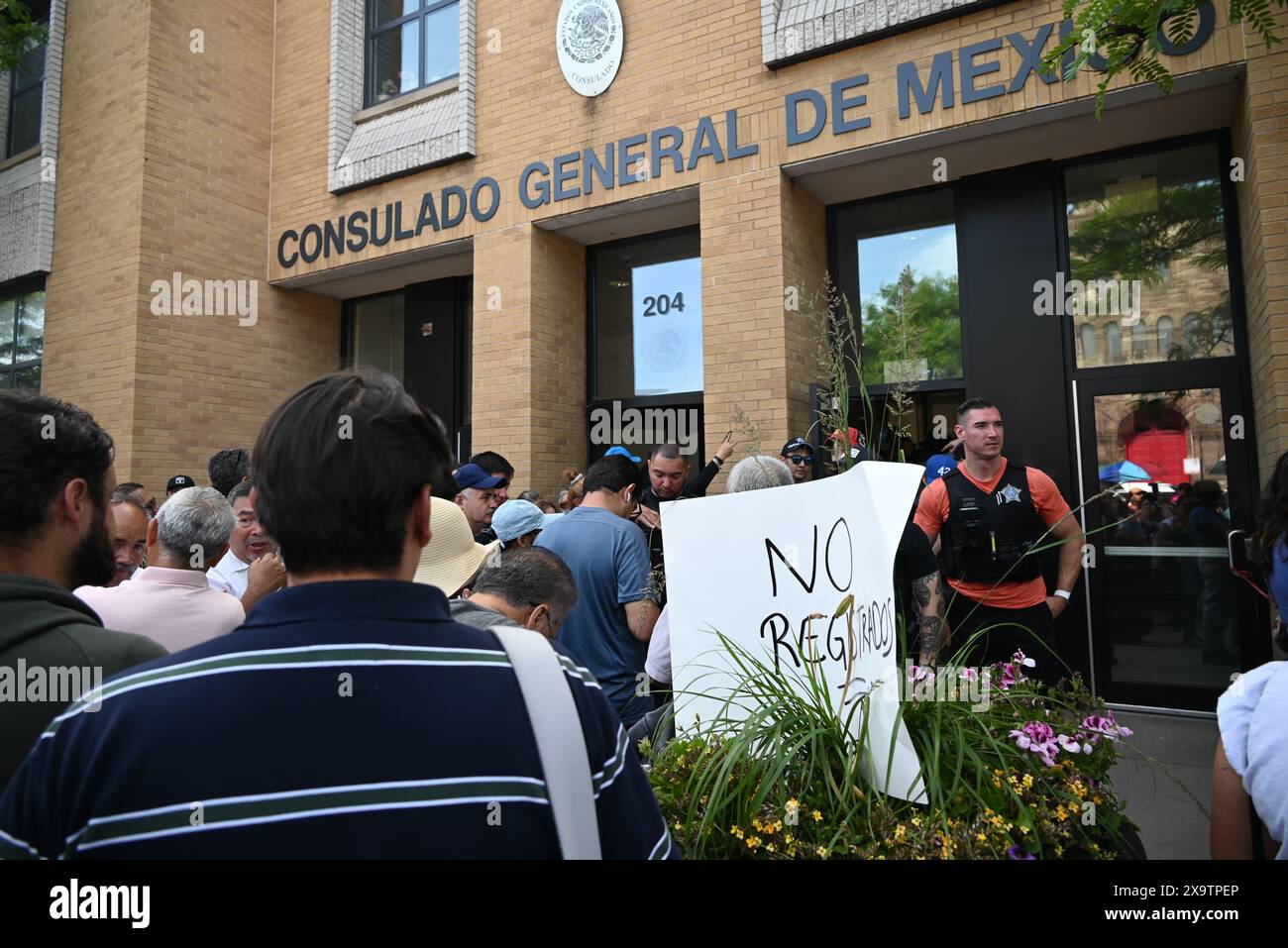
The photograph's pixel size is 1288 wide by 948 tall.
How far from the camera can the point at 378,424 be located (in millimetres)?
1106

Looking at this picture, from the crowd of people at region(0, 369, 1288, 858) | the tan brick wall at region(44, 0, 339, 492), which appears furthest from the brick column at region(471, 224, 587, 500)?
the crowd of people at region(0, 369, 1288, 858)

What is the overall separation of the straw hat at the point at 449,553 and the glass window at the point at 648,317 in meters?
4.95

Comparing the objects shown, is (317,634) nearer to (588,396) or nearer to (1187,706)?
(1187,706)

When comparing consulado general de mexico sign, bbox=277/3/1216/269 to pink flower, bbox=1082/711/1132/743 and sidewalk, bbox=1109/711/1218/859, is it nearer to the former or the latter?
pink flower, bbox=1082/711/1132/743

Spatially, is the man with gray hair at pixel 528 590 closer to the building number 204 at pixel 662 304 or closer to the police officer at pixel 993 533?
the police officer at pixel 993 533

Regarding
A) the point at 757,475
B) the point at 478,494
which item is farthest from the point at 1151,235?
the point at 478,494

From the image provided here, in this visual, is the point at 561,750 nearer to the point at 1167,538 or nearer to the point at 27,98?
the point at 1167,538

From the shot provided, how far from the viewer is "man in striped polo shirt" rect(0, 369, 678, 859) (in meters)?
0.90

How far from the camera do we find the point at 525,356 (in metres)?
7.91

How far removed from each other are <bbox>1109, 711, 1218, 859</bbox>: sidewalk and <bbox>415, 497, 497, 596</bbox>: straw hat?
2821mm

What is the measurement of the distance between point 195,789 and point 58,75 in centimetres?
1231

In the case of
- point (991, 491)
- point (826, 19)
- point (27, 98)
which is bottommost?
point (991, 491)

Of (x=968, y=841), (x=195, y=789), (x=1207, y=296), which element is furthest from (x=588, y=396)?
(x=195, y=789)

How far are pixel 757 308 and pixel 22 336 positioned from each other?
9.76 metres
